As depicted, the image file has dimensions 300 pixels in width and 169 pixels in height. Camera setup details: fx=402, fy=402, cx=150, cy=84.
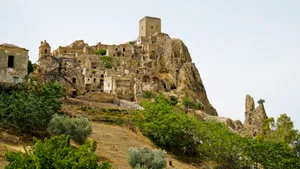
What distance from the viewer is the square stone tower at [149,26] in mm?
98375

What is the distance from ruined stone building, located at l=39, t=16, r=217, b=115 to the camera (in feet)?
206

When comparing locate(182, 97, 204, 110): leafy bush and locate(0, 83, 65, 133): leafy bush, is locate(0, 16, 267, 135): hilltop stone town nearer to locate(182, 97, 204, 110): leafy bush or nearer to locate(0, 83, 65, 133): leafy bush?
locate(182, 97, 204, 110): leafy bush

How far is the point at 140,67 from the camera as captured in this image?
76.8 m

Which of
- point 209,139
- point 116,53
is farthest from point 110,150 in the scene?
point 116,53

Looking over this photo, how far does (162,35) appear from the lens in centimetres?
9281

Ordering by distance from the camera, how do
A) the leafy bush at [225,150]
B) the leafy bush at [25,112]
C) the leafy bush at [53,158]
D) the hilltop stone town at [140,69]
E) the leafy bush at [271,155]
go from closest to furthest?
the leafy bush at [53,158] → the leafy bush at [25,112] → the leafy bush at [271,155] → the leafy bush at [225,150] → the hilltop stone town at [140,69]

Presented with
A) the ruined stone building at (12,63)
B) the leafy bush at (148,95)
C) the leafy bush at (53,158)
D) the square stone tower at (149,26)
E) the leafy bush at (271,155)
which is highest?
the square stone tower at (149,26)

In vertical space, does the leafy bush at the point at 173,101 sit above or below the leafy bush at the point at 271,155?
above

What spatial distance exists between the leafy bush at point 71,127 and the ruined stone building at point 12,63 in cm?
960

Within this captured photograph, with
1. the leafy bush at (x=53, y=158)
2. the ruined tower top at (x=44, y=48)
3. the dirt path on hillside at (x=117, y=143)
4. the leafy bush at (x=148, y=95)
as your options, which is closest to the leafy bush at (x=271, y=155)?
the dirt path on hillside at (x=117, y=143)

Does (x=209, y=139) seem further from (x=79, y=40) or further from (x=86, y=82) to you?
(x=79, y=40)

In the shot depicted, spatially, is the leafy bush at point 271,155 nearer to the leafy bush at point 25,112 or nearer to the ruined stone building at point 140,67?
the leafy bush at point 25,112

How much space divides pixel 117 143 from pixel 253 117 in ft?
135

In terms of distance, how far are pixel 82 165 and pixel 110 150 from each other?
1243cm
